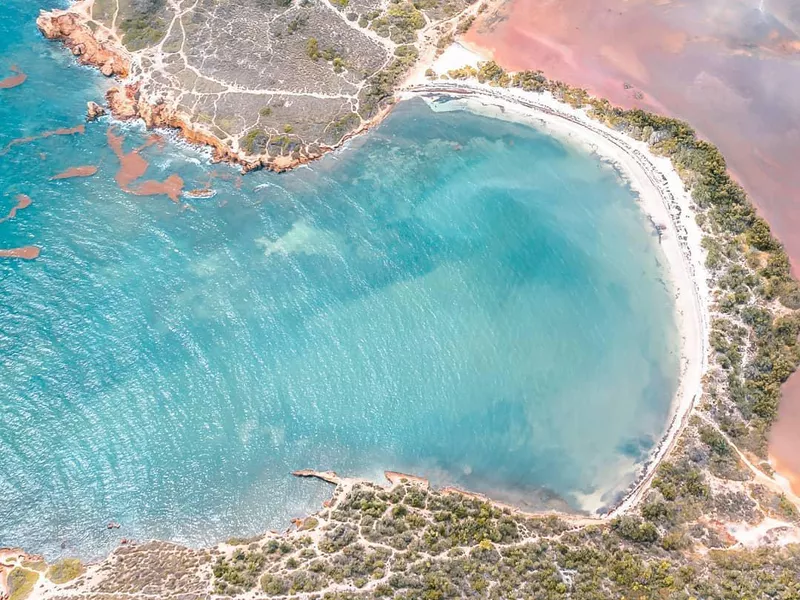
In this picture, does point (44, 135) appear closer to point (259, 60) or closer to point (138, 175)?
point (138, 175)

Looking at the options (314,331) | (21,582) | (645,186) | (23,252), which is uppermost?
(645,186)

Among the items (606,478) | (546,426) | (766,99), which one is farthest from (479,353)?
(766,99)

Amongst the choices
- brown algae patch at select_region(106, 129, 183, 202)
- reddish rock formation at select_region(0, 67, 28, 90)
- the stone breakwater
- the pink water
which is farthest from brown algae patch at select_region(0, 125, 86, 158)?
the pink water

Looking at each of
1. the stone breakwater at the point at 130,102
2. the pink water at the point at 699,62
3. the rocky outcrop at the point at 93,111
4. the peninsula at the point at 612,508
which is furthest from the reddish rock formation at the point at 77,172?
the pink water at the point at 699,62

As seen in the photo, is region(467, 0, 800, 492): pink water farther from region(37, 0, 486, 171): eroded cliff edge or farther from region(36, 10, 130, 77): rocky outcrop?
region(36, 10, 130, 77): rocky outcrop

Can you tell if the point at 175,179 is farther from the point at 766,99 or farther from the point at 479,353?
the point at 766,99

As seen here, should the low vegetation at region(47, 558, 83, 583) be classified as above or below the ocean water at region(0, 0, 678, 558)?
below

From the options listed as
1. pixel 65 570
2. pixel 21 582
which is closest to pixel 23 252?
pixel 21 582
